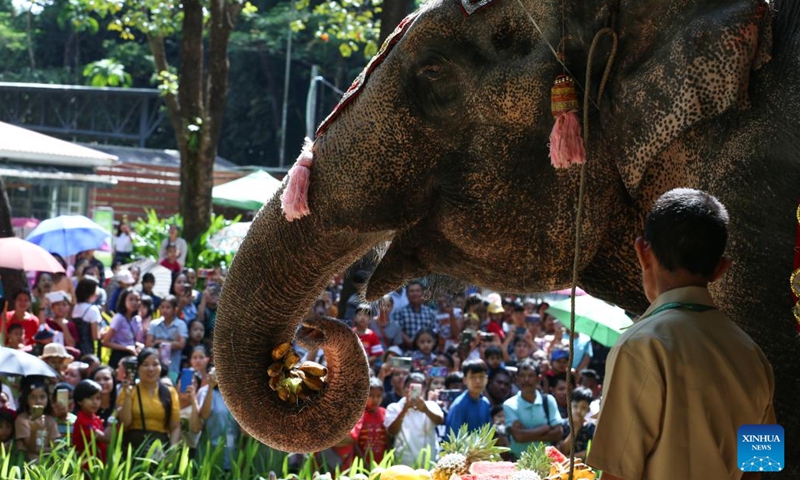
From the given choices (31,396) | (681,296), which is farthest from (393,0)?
(681,296)

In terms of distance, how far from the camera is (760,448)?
214cm

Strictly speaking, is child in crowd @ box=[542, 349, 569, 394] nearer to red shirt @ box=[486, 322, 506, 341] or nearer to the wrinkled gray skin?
red shirt @ box=[486, 322, 506, 341]

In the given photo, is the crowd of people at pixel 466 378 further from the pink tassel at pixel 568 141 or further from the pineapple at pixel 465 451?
the pink tassel at pixel 568 141

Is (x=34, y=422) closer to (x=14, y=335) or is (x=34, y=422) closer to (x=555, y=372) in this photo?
(x=14, y=335)

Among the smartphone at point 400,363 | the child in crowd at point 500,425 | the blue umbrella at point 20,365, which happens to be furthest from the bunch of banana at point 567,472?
the blue umbrella at point 20,365

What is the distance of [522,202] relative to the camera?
278 centimetres

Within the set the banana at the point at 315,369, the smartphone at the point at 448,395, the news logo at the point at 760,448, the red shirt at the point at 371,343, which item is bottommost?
the smartphone at the point at 448,395

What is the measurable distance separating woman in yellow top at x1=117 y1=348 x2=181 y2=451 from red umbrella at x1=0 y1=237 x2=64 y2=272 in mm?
3709

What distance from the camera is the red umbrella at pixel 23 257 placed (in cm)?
1129

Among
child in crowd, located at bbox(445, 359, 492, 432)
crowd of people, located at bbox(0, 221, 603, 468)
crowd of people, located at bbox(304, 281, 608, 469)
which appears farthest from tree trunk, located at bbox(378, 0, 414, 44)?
child in crowd, located at bbox(445, 359, 492, 432)

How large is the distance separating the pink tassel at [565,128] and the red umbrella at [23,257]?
9.49 meters

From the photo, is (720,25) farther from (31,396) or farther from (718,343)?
(31,396)

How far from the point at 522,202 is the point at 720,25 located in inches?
24.5

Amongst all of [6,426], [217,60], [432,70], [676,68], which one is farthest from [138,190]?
[676,68]
